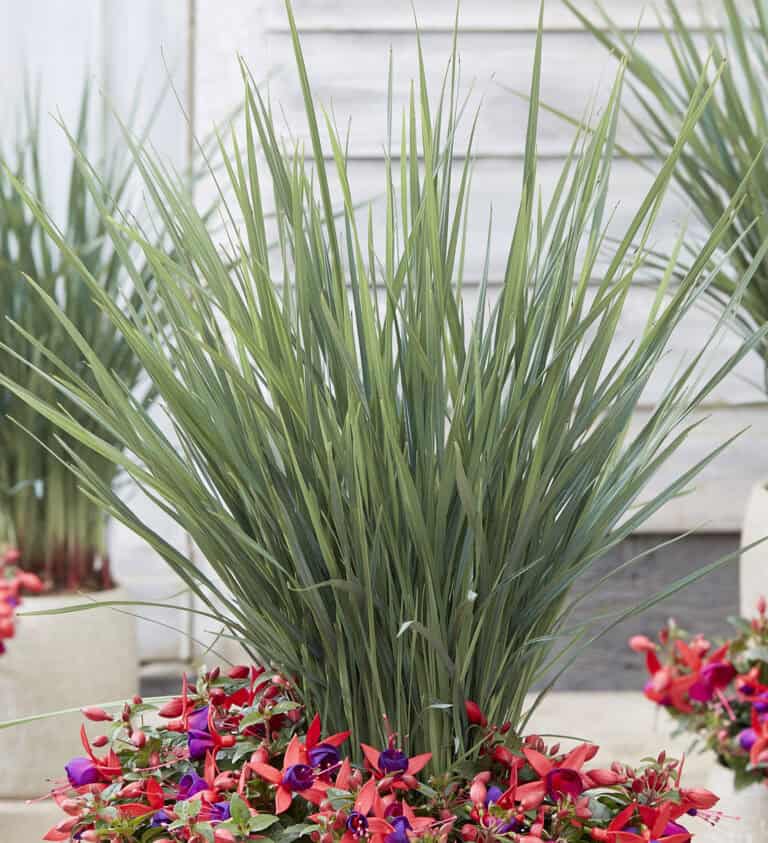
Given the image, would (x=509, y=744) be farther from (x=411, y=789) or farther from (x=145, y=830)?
(x=145, y=830)

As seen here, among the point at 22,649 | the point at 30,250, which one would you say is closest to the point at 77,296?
the point at 30,250

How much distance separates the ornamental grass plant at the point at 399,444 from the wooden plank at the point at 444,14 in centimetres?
120

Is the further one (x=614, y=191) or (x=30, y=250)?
(x=614, y=191)

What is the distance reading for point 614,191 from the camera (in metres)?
1.73

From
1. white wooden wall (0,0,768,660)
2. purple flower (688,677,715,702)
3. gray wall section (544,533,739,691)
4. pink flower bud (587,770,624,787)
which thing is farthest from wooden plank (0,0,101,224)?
pink flower bud (587,770,624,787)

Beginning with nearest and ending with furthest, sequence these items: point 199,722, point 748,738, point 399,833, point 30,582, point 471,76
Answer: point 399,833 < point 199,722 < point 748,738 < point 30,582 < point 471,76

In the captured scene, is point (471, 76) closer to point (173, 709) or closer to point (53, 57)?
point (53, 57)

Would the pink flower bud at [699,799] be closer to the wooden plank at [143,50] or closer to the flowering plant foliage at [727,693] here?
the flowering plant foliage at [727,693]

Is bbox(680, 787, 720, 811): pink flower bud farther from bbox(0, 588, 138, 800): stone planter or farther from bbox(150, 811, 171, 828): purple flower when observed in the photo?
bbox(0, 588, 138, 800): stone planter

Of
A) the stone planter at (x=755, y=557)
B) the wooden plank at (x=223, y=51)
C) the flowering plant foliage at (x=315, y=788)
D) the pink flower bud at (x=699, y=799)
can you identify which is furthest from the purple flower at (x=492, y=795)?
the wooden plank at (x=223, y=51)

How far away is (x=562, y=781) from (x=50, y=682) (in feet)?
2.36

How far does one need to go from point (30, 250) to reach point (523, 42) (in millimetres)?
919

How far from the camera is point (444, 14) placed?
170 cm

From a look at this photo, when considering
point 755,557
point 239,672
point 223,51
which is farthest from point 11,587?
point 223,51
